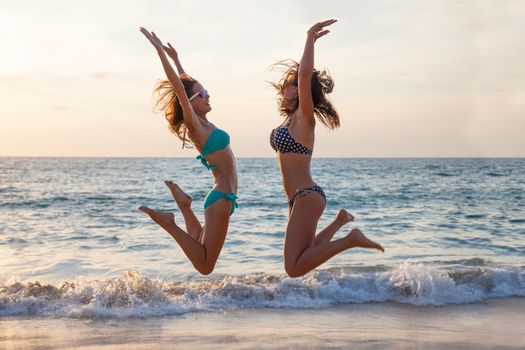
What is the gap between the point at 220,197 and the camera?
6113mm

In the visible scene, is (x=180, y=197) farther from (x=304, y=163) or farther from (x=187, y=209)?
(x=304, y=163)

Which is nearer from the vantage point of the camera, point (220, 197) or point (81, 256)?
point (220, 197)

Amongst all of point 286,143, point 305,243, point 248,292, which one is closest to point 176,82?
point 286,143

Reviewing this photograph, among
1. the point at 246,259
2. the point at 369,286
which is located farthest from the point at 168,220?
the point at 246,259

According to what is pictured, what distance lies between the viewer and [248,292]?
944cm

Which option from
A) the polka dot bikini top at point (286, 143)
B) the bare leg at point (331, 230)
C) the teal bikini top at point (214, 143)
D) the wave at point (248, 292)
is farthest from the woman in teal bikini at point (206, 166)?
the wave at point (248, 292)

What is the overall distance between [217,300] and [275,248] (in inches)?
180

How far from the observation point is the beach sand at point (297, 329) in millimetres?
6973

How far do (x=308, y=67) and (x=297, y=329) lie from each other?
337 centimetres

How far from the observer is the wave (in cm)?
882

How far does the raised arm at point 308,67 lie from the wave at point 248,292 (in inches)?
156

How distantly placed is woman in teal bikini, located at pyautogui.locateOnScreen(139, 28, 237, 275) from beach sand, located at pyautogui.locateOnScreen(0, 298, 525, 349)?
1357 millimetres

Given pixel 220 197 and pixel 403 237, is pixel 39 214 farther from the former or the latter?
pixel 220 197

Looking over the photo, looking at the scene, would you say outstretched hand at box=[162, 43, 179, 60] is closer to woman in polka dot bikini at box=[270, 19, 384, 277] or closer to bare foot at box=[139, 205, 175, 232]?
woman in polka dot bikini at box=[270, 19, 384, 277]
